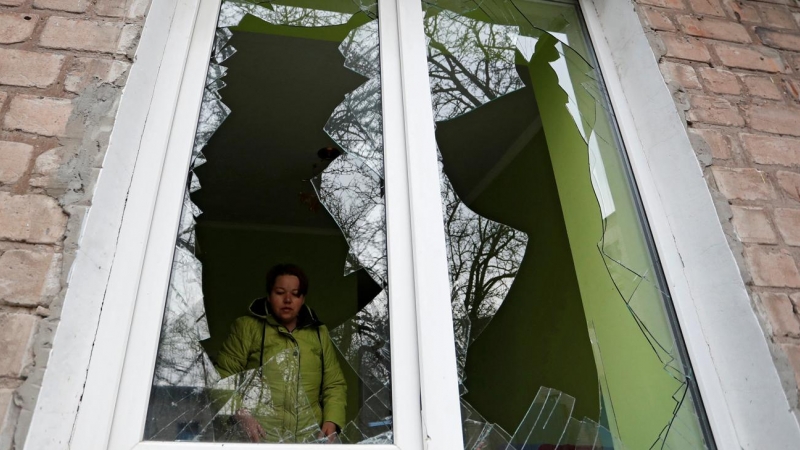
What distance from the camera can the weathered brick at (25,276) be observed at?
106 centimetres

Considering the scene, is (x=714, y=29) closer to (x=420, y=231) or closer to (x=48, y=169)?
(x=420, y=231)

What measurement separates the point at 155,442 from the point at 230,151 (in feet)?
2.92

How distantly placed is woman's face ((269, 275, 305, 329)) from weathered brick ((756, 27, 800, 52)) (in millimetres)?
1567

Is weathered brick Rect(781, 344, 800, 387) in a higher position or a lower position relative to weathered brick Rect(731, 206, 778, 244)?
lower

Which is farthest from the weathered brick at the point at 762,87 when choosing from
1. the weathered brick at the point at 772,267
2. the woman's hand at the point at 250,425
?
the woman's hand at the point at 250,425

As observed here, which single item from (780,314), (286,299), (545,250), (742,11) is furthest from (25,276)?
(742,11)

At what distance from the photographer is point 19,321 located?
1040mm

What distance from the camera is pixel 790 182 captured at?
1.51 meters

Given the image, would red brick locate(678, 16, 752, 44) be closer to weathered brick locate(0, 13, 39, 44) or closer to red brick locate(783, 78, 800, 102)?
red brick locate(783, 78, 800, 102)

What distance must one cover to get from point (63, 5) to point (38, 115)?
342 mm

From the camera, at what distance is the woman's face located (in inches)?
58.3

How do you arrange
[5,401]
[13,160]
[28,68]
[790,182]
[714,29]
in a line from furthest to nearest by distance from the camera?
1. [714,29]
2. [790,182]
3. [28,68]
4. [13,160]
5. [5,401]

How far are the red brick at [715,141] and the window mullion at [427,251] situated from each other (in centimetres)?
70

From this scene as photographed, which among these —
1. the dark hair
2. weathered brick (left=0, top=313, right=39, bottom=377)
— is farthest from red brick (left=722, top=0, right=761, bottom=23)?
weathered brick (left=0, top=313, right=39, bottom=377)
